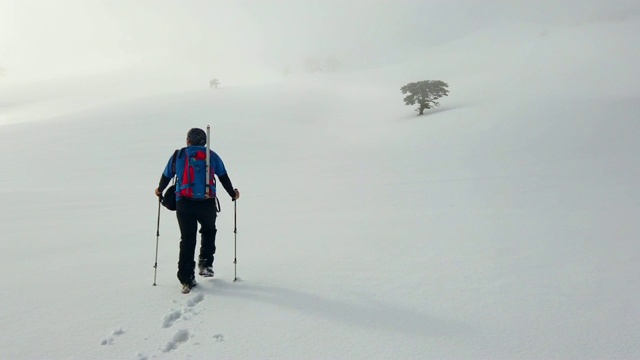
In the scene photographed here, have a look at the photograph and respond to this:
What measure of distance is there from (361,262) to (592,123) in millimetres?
17868

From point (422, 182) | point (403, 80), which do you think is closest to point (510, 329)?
point (422, 182)

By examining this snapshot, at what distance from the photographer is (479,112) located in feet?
78.9

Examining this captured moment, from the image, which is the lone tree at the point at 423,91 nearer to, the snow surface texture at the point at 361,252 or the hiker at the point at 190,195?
the snow surface texture at the point at 361,252

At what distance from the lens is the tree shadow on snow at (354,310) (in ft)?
13.0

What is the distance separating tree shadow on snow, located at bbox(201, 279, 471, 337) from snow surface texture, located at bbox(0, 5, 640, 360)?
0.02 meters

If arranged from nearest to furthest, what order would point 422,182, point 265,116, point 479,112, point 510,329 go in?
point 510,329 → point 422,182 → point 479,112 → point 265,116

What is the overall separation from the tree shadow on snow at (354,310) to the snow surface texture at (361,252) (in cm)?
Answer: 2

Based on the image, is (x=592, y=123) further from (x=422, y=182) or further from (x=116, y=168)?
(x=116, y=168)

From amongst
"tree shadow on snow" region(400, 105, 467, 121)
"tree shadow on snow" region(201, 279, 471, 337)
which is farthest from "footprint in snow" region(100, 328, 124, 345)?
"tree shadow on snow" region(400, 105, 467, 121)

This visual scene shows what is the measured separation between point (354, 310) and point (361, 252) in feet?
6.49

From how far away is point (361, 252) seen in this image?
6359mm

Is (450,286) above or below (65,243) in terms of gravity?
below

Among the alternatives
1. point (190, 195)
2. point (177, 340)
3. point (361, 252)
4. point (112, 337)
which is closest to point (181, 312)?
point (177, 340)

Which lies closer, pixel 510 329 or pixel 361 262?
pixel 510 329
